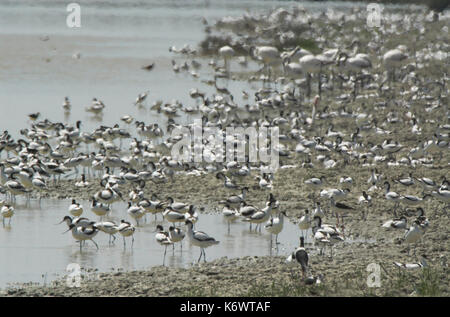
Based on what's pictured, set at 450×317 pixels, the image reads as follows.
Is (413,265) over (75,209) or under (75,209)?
over

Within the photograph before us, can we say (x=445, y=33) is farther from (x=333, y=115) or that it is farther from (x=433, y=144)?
(x=433, y=144)

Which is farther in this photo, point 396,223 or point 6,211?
point 6,211

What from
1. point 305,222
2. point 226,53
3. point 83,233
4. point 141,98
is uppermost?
point 226,53

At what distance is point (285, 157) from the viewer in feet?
63.9

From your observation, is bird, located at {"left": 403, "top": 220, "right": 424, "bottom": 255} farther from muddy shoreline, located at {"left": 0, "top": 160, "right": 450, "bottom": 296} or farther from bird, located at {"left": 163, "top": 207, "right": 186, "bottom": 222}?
bird, located at {"left": 163, "top": 207, "right": 186, "bottom": 222}

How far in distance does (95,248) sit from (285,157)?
689 cm

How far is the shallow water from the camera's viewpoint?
41.3 feet

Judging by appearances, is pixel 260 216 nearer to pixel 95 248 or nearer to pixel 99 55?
pixel 95 248

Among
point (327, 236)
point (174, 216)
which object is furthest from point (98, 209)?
point (327, 236)
